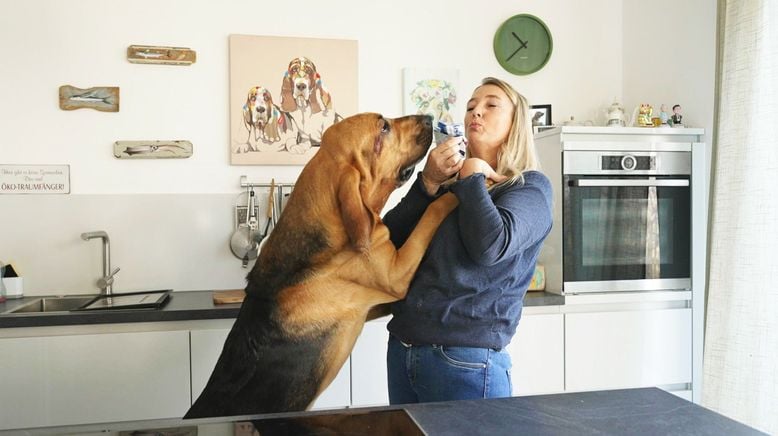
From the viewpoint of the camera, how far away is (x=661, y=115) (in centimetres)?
310

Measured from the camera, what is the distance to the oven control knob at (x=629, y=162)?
2.89m

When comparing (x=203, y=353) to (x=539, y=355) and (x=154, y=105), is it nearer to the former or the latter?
(x=154, y=105)

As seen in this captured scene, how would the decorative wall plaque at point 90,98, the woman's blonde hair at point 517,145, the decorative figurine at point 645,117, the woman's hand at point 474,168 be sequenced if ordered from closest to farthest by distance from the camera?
the woman's hand at point 474,168 < the woman's blonde hair at point 517,145 < the decorative wall plaque at point 90,98 < the decorative figurine at point 645,117

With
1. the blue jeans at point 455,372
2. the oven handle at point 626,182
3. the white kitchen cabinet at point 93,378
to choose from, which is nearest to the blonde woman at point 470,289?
the blue jeans at point 455,372

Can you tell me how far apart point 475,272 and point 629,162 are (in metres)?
1.75

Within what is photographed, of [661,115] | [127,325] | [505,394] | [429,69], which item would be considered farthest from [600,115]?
[127,325]

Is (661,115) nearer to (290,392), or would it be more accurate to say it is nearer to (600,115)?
(600,115)

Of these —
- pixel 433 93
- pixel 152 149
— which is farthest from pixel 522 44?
pixel 152 149

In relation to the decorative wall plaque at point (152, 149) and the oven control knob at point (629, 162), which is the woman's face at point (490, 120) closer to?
the oven control knob at point (629, 162)

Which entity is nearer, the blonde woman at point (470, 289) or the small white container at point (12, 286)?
the blonde woman at point (470, 289)

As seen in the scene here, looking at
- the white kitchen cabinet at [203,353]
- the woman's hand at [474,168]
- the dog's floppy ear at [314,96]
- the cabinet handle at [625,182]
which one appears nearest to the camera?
the woman's hand at [474,168]

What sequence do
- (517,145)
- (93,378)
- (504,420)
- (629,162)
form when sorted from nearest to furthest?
(504,420), (517,145), (93,378), (629,162)

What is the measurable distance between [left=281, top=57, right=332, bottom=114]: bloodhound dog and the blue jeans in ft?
6.45

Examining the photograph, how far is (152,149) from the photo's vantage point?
305 centimetres
